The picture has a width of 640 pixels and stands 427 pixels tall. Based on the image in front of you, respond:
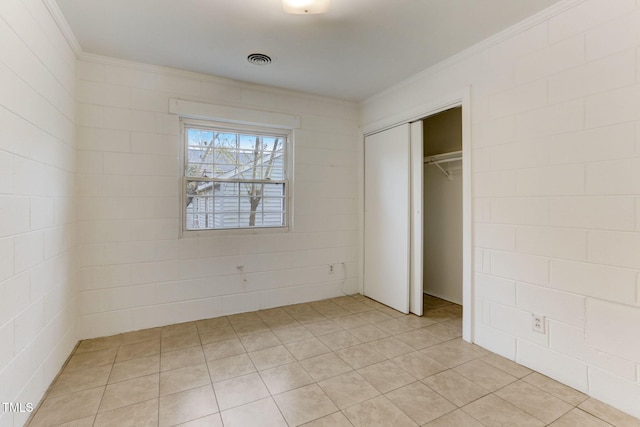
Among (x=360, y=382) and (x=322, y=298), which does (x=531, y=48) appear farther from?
(x=322, y=298)

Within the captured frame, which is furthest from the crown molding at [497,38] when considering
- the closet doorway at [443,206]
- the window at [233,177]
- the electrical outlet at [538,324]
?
the electrical outlet at [538,324]

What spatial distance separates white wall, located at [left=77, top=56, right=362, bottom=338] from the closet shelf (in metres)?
1.27

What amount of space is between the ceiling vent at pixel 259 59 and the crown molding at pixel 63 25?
1.25 m

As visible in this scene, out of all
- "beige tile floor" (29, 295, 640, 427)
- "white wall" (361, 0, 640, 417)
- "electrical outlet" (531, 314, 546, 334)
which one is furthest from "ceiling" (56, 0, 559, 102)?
"beige tile floor" (29, 295, 640, 427)

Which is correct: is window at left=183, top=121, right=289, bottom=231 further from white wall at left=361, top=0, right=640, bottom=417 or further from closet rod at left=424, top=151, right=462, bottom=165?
white wall at left=361, top=0, right=640, bottom=417

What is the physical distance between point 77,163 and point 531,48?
3.57m

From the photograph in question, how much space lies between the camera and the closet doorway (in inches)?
139

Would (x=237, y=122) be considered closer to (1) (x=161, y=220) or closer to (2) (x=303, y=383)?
(1) (x=161, y=220)

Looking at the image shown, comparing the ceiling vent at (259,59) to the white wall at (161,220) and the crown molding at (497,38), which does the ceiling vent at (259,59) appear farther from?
the crown molding at (497,38)

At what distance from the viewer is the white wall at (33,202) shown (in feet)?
4.58

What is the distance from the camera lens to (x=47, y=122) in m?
1.85

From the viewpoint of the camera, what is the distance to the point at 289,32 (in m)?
2.19

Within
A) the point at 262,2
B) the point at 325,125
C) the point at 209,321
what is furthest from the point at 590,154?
the point at 209,321

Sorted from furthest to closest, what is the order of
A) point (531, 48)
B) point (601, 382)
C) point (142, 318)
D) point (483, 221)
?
point (142, 318), point (483, 221), point (531, 48), point (601, 382)
